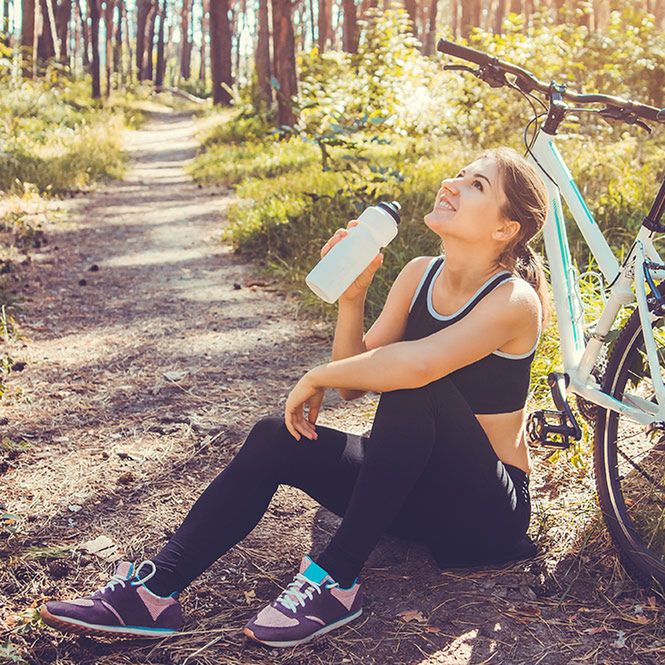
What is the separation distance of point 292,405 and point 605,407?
88 centimetres

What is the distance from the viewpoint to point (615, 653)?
6.52 feet

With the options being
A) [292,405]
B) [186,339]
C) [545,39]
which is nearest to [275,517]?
[292,405]

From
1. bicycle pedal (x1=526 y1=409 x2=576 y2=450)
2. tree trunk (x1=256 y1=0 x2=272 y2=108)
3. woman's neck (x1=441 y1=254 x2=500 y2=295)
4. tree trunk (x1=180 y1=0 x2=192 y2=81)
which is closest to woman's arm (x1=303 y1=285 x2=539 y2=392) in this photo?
woman's neck (x1=441 y1=254 x2=500 y2=295)

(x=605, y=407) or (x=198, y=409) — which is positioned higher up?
(x=605, y=407)

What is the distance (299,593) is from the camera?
2.05 meters

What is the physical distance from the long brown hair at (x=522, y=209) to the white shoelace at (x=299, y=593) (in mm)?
984

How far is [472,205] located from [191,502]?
1.43 meters

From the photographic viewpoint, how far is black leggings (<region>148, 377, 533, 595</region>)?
2049 millimetres

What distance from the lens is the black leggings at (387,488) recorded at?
2.05m

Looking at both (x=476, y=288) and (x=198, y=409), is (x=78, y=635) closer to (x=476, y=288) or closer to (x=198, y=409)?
(x=476, y=288)

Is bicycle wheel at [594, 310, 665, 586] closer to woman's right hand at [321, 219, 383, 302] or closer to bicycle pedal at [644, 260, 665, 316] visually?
bicycle pedal at [644, 260, 665, 316]

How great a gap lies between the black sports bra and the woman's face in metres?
0.15

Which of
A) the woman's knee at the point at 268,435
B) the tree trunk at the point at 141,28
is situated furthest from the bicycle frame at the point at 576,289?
the tree trunk at the point at 141,28

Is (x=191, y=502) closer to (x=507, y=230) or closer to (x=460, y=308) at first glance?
(x=460, y=308)
